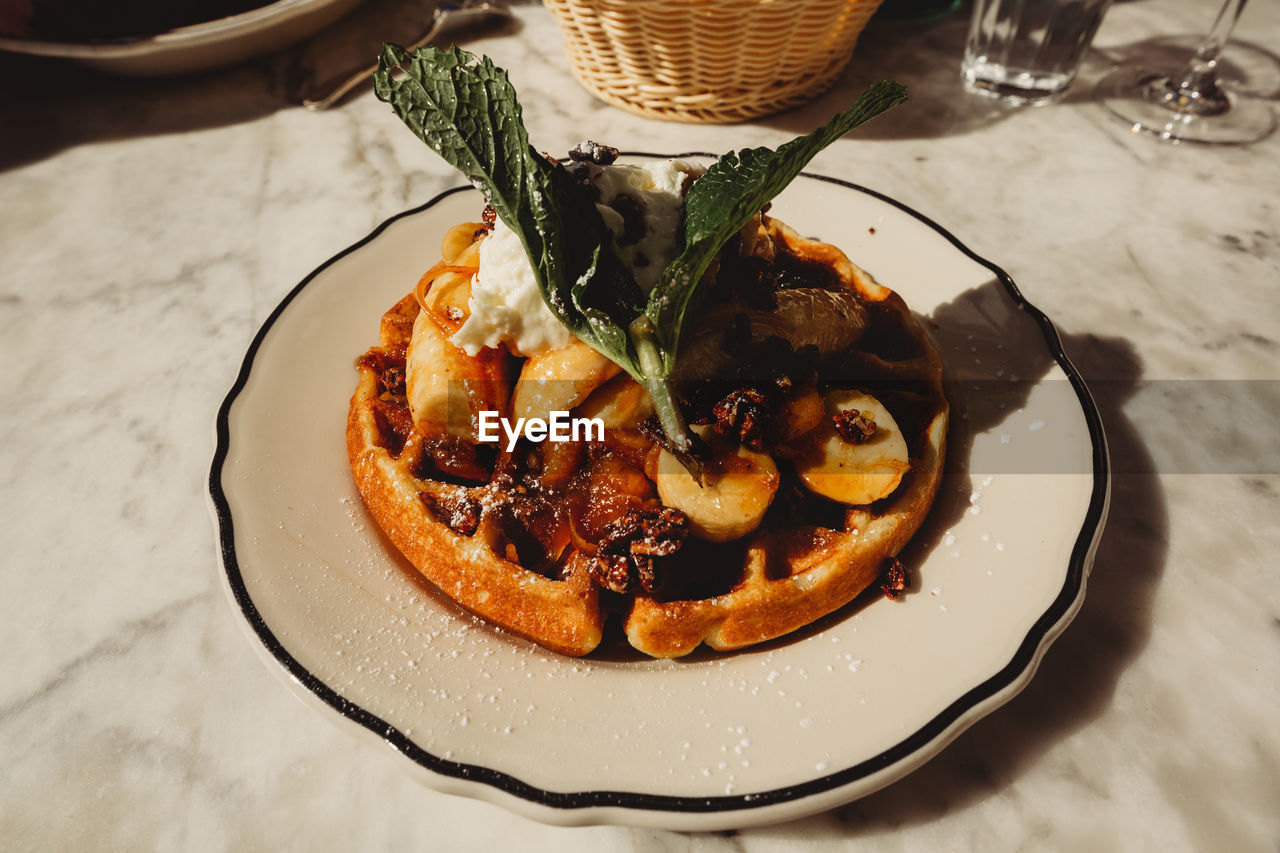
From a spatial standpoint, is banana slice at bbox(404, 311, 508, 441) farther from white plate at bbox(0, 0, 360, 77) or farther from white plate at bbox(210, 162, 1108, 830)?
white plate at bbox(0, 0, 360, 77)

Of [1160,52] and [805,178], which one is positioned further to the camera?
[1160,52]

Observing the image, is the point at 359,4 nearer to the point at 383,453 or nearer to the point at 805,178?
the point at 805,178

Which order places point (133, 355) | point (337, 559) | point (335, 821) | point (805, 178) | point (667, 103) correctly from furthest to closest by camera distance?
→ 1. point (667, 103)
2. point (133, 355)
3. point (805, 178)
4. point (337, 559)
5. point (335, 821)

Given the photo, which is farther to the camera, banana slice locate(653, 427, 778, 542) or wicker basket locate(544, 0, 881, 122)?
wicker basket locate(544, 0, 881, 122)

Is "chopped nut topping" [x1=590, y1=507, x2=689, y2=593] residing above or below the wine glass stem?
below

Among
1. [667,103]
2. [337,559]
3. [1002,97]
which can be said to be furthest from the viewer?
[1002,97]

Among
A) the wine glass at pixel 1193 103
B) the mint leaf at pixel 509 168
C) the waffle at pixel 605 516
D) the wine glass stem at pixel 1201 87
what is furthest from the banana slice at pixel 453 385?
the wine glass stem at pixel 1201 87

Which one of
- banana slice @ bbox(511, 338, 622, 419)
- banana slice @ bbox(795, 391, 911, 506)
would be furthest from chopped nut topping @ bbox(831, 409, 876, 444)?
banana slice @ bbox(511, 338, 622, 419)


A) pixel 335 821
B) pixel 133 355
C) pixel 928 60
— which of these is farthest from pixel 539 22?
pixel 335 821
